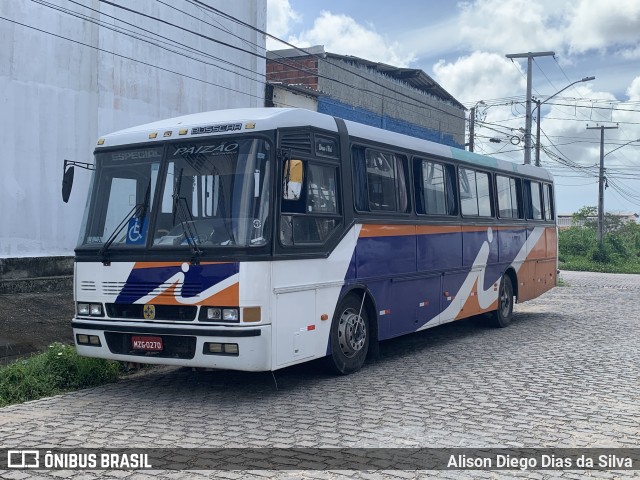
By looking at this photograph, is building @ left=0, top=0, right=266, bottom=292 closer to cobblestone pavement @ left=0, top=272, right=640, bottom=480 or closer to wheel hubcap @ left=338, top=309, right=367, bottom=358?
cobblestone pavement @ left=0, top=272, right=640, bottom=480

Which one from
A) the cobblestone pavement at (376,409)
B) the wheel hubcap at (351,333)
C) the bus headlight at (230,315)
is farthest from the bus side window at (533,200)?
the bus headlight at (230,315)

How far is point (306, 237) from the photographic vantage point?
8.65m

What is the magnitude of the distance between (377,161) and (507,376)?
3.19 metres

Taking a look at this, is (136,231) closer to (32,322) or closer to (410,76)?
(32,322)

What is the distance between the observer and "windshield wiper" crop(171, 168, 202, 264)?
7.97m

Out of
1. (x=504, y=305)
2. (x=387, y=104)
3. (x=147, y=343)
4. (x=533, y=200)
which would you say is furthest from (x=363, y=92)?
(x=147, y=343)

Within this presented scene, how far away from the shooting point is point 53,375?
896cm

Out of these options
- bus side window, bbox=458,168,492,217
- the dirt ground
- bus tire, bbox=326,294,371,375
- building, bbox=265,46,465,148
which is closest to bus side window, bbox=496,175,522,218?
bus side window, bbox=458,168,492,217

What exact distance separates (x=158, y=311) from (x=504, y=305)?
8.73m

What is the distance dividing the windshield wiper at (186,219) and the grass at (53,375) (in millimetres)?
2309

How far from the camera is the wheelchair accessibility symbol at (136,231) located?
8383 millimetres

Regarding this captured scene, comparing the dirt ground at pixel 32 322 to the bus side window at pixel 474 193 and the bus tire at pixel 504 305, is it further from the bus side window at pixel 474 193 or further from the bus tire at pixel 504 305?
the bus tire at pixel 504 305

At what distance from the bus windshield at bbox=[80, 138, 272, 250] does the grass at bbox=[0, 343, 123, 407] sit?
1.50m

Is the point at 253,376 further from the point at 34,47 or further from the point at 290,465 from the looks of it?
the point at 34,47
